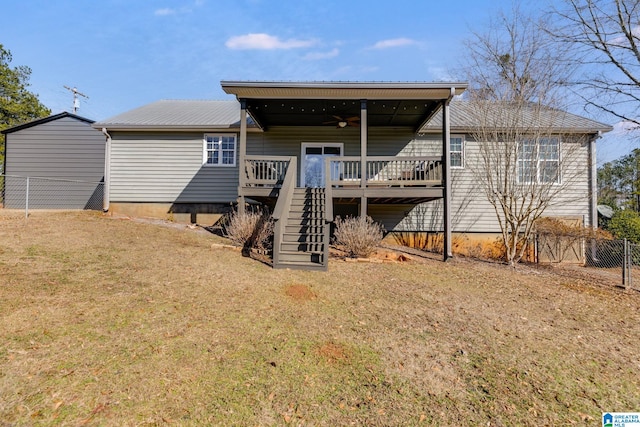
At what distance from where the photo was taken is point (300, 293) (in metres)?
5.17

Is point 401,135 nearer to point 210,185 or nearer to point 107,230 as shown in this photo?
point 210,185

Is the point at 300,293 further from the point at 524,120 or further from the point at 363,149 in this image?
the point at 524,120

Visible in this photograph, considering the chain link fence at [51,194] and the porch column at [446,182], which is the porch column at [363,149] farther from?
the chain link fence at [51,194]

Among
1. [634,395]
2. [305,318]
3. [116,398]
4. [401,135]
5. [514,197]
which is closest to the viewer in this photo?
[116,398]

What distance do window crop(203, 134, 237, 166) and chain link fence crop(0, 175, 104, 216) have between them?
534cm

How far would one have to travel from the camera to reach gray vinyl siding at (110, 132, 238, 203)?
11.7 meters

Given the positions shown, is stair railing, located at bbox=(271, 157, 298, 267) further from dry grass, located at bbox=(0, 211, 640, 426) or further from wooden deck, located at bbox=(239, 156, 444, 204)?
dry grass, located at bbox=(0, 211, 640, 426)

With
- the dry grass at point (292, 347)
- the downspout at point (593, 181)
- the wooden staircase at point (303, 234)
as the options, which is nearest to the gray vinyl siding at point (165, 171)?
the wooden staircase at point (303, 234)

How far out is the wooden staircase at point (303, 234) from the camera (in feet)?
22.0

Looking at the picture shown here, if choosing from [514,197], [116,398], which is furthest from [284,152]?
[116,398]

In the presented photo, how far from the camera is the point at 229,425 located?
229cm

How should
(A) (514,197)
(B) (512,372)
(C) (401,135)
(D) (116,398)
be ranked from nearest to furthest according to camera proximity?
(D) (116,398) < (B) (512,372) < (A) (514,197) < (C) (401,135)

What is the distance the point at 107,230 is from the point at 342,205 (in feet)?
25.7

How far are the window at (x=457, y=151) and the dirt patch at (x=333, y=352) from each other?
989 cm
